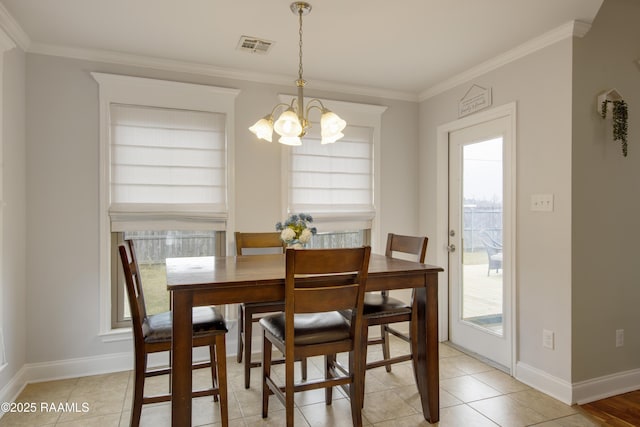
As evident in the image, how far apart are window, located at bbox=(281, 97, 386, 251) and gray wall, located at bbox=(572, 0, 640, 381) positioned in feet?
5.62

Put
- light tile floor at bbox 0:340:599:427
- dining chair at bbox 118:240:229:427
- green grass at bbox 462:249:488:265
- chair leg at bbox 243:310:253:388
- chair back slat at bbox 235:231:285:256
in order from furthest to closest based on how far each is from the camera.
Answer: green grass at bbox 462:249:488:265
chair back slat at bbox 235:231:285:256
chair leg at bbox 243:310:253:388
light tile floor at bbox 0:340:599:427
dining chair at bbox 118:240:229:427

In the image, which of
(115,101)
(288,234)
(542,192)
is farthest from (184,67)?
(542,192)

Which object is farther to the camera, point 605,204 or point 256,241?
point 256,241

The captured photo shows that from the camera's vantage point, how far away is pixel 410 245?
274 centimetres

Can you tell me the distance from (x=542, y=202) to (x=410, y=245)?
942 millimetres

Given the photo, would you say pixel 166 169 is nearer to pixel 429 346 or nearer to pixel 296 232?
pixel 296 232

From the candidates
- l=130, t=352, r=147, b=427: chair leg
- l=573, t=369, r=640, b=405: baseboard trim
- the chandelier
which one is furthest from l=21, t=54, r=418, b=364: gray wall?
l=573, t=369, r=640, b=405: baseboard trim

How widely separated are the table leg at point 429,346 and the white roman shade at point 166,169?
5.91 ft

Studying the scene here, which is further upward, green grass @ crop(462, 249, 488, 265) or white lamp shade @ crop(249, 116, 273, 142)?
white lamp shade @ crop(249, 116, 273, 142)

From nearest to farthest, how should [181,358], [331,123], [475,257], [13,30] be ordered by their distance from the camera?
[181,358] < [331,123] < [13,30] < [475,257]

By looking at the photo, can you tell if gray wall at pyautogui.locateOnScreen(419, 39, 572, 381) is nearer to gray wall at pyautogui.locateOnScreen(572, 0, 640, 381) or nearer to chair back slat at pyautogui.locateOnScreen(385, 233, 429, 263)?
gray wall at pyautogui.locateOnScreen(572, 0, 640, 381)

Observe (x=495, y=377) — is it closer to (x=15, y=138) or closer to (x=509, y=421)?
(x=509, y=421)

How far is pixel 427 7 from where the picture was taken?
2.35 meters

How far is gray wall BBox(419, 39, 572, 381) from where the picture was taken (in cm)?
257
